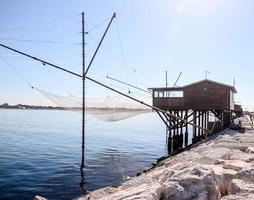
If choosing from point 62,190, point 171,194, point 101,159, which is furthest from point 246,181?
point 101,159

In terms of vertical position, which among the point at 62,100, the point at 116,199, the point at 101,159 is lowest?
the point at 101,159

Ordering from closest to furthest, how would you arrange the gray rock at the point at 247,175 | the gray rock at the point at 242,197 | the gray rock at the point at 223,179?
the gray rock at the point at 242,197 → the gray rock at the point at 247,175 → the gray rock at the point at 223,179

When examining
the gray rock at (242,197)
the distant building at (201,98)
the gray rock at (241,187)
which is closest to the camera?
the gray rock at (242,197)

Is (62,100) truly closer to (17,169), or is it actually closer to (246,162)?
(17,169)

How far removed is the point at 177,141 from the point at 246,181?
30.4 metres

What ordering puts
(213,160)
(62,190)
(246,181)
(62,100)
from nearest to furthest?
(246,181)
(213,160)
(62,190)
(62,100)

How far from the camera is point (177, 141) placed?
3994 cm

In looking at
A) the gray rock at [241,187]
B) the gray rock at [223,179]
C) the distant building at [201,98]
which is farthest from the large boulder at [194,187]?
the distant building at [201,98]

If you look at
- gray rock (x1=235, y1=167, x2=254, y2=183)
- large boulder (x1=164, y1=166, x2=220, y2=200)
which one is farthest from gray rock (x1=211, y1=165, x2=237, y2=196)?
large boulder (x1=164, y1=166, x2=220, y2=200)

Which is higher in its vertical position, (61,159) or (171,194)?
(171,194)

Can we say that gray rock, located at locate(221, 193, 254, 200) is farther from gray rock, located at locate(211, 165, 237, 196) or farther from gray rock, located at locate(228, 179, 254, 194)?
gray rock, located at locate(211, 165, 237, 196)

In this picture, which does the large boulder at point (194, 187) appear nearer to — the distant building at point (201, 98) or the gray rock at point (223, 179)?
the gray rock at point (223, 179)

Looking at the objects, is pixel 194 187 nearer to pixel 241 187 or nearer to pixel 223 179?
pixel 241 187

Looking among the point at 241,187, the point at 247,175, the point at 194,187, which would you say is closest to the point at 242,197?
the point at 241,187
